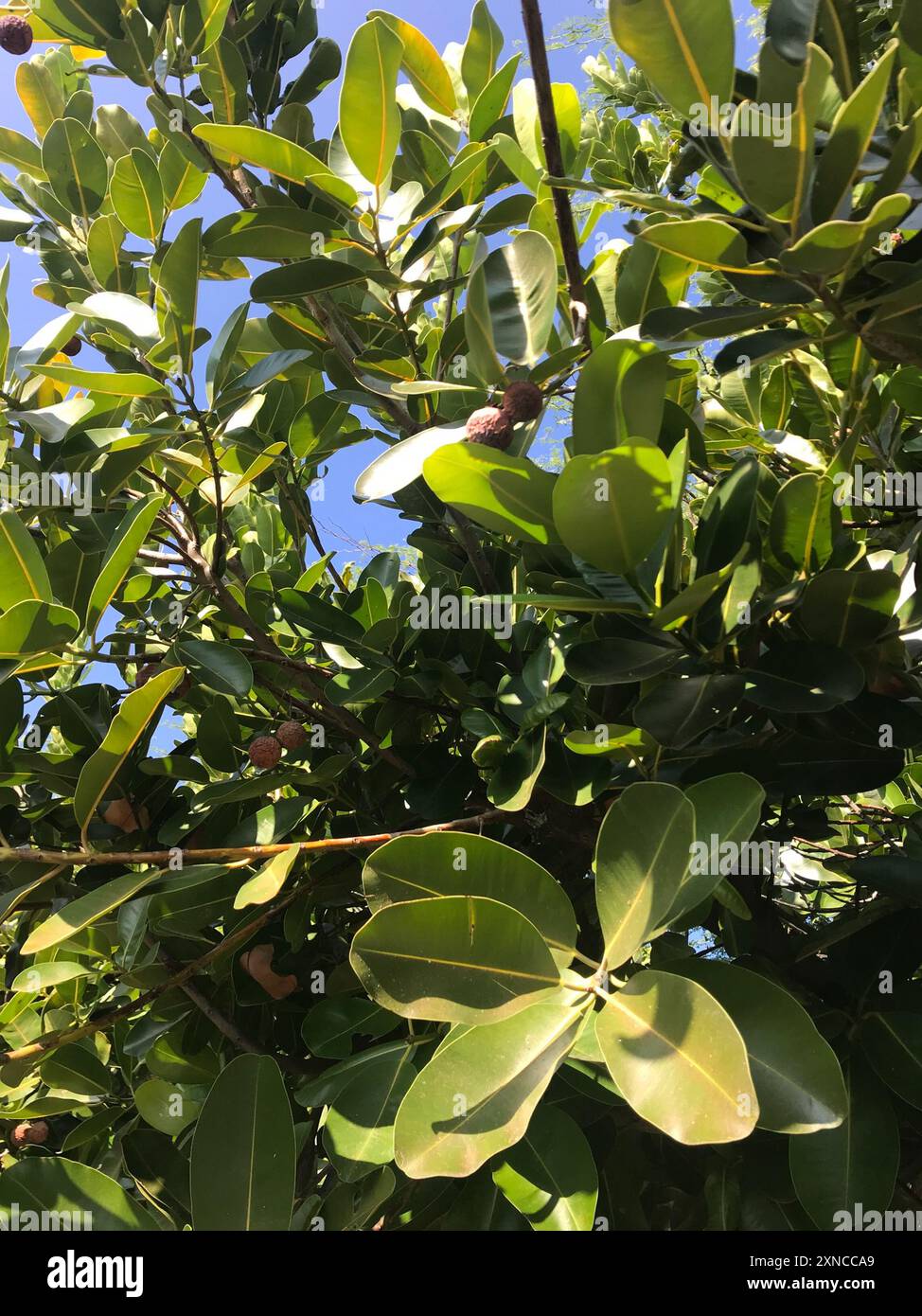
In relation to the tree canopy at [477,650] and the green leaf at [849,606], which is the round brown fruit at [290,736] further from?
the green leaf at [849,606]

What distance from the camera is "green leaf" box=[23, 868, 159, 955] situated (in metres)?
0.79

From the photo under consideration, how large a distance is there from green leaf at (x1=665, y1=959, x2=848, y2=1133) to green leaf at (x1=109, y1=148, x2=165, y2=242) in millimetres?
1115

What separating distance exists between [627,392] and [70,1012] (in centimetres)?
117

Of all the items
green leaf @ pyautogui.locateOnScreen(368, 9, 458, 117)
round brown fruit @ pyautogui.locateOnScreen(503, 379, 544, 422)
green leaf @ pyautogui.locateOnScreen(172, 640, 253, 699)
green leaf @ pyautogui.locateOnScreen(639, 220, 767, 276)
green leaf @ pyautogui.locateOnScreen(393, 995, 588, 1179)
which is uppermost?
green leaf @ pyautogui.locateOnScreen(368, 9, 458, 117)

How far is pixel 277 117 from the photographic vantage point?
3.98 feet

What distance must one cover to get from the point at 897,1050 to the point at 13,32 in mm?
1680

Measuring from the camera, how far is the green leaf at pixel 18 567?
2.92 ft

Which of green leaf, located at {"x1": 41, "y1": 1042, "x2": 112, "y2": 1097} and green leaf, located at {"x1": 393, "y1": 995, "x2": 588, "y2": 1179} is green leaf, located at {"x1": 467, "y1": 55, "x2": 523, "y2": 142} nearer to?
green leaf, located at {"x1": 393, "y1": 995, "x2": 588, "y2": 1179}

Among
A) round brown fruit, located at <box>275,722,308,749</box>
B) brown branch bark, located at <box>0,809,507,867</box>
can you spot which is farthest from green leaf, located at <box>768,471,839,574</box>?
round brown fruit, located at <box>275,722,308,749</box>

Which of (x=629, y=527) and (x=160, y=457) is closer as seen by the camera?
(x=629, y=527)

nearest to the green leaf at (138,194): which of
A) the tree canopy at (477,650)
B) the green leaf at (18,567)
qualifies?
the tree canopy at (477,650)
